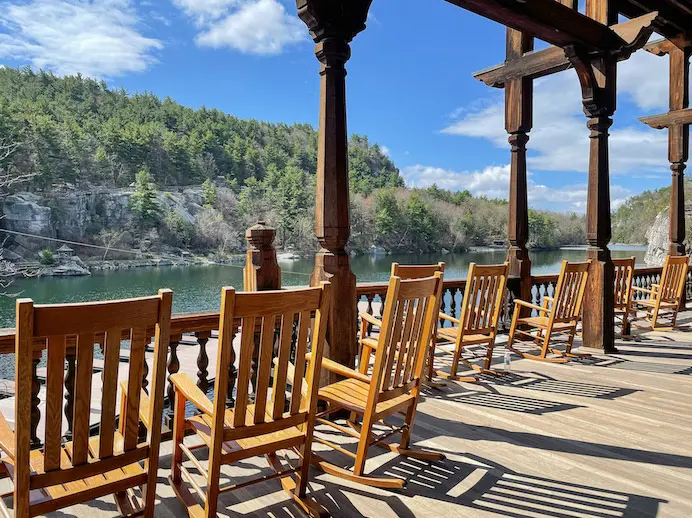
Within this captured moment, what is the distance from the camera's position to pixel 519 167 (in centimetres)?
571

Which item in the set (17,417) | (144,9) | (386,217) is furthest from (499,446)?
(144,9)

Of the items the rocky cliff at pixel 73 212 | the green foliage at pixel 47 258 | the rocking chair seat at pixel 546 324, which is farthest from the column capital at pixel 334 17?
the rocky cliff at pixel 73 212

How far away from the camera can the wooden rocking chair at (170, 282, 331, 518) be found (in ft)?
5.36

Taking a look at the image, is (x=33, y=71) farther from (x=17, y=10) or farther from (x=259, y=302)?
(x=259, y=302)

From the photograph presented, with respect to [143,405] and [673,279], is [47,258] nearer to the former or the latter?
[673,279]

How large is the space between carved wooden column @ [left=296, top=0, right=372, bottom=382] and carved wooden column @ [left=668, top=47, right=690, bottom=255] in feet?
22.6

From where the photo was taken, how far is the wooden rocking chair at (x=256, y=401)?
5.36 ft

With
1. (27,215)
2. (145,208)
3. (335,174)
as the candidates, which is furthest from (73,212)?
(335,174)

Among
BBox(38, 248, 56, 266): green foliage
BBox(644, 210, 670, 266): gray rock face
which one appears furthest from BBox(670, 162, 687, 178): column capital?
BBox(38, 248, 56, 266): green foliage

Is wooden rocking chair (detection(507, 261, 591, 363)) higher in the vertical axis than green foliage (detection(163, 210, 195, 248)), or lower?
lower

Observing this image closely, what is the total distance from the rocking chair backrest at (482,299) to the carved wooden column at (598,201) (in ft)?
5.10

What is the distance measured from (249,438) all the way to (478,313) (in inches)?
101

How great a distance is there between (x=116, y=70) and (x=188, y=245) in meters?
65.2

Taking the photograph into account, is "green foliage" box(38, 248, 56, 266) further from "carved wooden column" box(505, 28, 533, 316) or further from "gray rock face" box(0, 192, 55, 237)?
"carved wooden column" box(505, 28, 533, 316)
